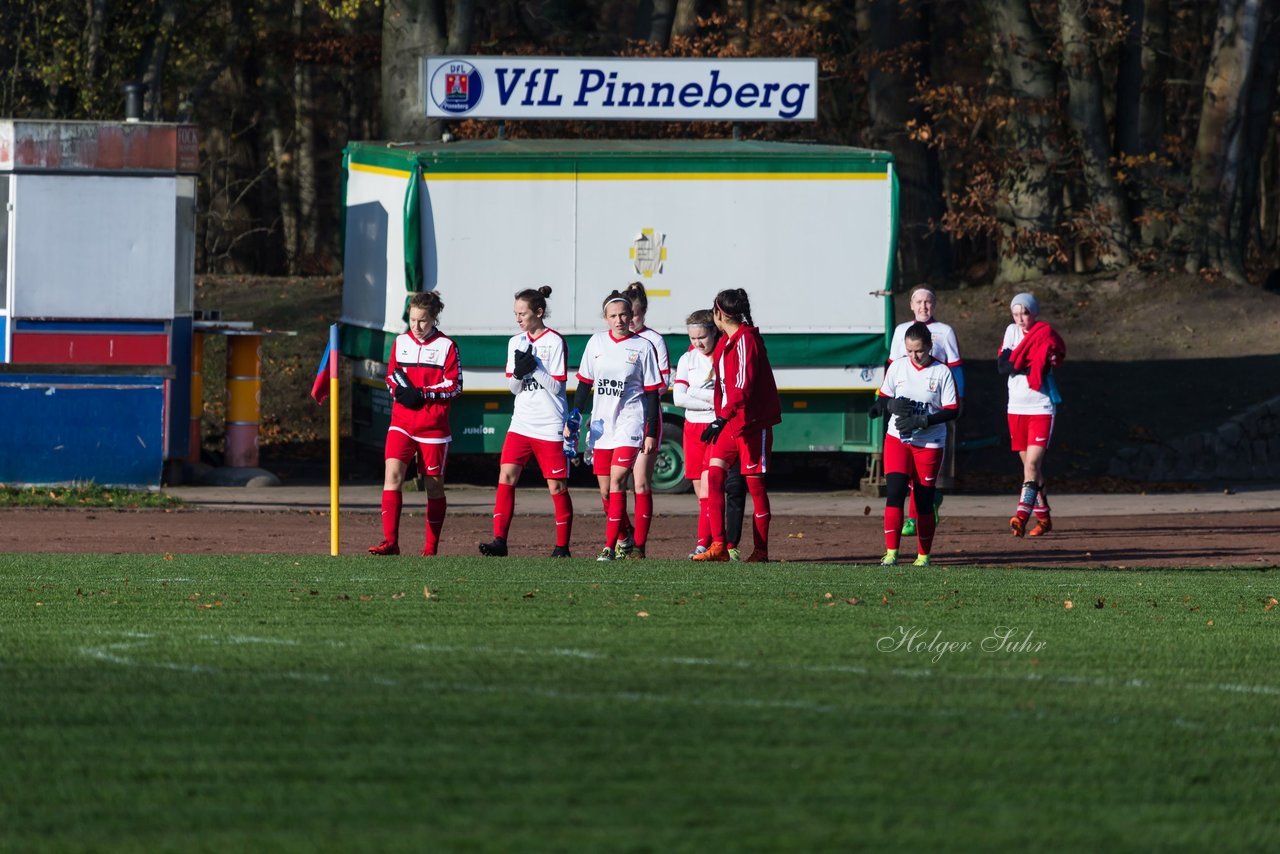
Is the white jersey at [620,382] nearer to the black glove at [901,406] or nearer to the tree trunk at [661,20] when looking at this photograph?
the black glove at [901,406]

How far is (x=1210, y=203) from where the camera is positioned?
2880 cm

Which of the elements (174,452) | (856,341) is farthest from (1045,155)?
(174,452)

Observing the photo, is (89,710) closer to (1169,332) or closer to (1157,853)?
(1157,853)

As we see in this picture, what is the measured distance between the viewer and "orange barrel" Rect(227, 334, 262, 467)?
1938 cm

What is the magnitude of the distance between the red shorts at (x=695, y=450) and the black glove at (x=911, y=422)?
1.41 meters

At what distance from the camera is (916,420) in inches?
496

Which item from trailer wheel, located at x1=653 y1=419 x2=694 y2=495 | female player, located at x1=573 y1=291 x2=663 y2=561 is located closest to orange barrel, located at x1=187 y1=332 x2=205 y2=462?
trailer wheel, located at x1=653 y1=419 x2=694 y2=495

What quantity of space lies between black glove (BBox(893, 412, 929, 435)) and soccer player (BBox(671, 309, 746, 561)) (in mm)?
1181

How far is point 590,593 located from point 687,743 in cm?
391

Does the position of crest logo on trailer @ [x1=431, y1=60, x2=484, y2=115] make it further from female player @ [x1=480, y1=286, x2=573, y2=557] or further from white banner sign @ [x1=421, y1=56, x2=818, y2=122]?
female player @ [x1=480, y1=286, x2=573, y2=557]

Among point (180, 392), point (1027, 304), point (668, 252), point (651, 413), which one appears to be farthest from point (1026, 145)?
point (651, 413)

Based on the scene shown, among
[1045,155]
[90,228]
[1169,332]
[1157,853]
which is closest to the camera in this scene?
[1157,853]

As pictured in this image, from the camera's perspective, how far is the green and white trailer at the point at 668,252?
736 inches

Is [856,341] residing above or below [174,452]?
above
